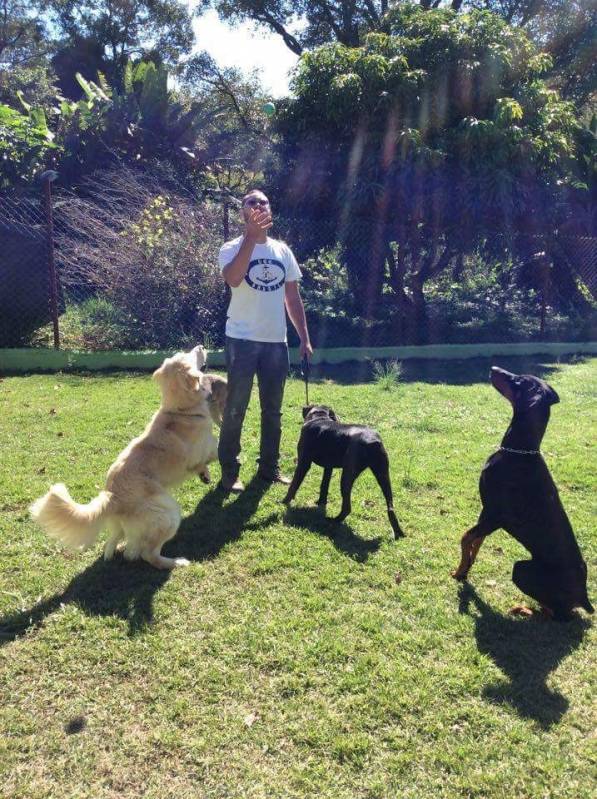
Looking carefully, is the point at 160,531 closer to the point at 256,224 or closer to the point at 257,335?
the point at 257,335

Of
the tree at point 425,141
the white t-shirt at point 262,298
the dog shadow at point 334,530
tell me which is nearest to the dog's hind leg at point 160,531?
the dog shadow at point 334,530

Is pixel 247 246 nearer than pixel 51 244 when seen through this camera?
Yes

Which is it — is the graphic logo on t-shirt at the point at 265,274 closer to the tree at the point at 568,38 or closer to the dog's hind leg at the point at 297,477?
the dog's hind leg at the point at 297,477

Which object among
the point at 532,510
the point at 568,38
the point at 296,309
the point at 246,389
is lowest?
the point at 532,510

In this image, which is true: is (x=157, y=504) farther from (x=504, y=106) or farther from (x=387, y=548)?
(x=504, y=106)

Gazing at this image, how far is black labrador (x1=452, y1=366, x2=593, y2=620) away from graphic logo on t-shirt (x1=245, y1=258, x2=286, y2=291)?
1.92 m

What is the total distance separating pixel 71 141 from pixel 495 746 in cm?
1257

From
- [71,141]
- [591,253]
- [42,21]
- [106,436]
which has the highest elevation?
[42,21]

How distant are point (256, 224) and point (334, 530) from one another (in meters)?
2.21

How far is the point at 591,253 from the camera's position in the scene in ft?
37.9

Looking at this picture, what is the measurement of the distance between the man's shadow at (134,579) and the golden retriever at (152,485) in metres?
0.10

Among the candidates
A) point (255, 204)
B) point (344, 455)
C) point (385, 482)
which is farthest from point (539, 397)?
point (255, 204)

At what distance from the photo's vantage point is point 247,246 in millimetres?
4031

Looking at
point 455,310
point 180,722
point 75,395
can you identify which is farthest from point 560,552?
point 455,310
